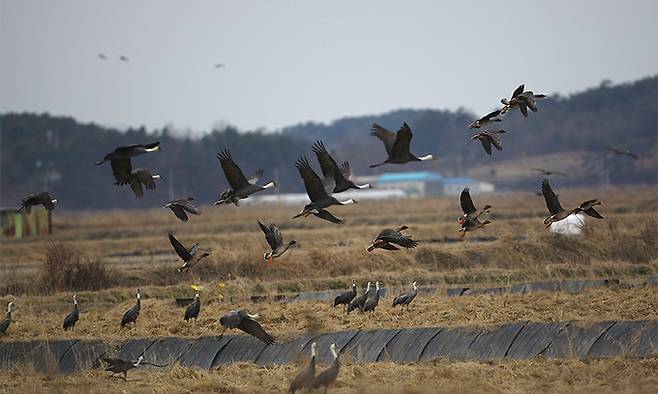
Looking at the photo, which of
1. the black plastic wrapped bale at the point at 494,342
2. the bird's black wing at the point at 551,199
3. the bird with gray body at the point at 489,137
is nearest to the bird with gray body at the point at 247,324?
the black plastic wrapped bale at the point at 494,342

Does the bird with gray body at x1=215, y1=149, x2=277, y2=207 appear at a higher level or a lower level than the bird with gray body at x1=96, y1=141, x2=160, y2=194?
lower

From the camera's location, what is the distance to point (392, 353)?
58.5 feet

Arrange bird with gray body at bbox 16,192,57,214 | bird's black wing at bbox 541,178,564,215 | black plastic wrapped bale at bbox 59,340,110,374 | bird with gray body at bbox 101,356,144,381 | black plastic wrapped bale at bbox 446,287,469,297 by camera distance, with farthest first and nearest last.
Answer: black plastic wrapped bale at bbox 446,287,469,297 → bird with gray body at bbox 16,192,57,214 → bird's black wing at bbox 541,178,564,215 → black plastic wrapped bale at bbox 59,340,110,374 → bird with gray body at bbox 101,356,144,381

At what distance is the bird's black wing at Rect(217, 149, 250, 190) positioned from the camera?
1825 centimetres

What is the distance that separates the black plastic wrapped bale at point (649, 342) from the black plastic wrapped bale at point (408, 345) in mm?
3064

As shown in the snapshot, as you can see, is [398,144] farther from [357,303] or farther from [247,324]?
[357,303]

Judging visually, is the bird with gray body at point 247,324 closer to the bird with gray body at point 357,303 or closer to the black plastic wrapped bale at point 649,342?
the bird with gray body at point 357,303

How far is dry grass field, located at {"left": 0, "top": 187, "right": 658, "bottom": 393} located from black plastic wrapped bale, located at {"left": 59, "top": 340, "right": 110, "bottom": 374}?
535 millimetres

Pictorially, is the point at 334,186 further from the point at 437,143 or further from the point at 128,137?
the point at 437,143

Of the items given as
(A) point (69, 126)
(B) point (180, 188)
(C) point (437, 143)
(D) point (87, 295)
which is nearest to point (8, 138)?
(A) point (69, 126)

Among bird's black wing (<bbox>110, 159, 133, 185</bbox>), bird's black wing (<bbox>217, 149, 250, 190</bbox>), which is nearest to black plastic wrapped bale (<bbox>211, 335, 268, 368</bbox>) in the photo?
bird's black wing (<bbox>217, 149, 250, 190</bbox>)

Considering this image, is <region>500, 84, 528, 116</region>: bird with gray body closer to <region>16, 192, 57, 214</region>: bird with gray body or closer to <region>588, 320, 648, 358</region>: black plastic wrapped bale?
<region>588, 320, 648, 358</region>: black plastic wrapped bale

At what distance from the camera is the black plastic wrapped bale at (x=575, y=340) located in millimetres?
16797

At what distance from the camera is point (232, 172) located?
18.3 m
